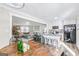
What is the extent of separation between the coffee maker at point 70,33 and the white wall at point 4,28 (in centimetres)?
72

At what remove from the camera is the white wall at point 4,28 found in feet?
4.53

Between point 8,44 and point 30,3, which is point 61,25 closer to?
point 30,3

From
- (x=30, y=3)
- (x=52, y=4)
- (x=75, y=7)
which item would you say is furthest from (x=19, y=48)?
(x=75, y=7)

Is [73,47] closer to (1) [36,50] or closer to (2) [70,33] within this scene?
(2) [70,33]

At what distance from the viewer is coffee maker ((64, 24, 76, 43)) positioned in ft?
4.63

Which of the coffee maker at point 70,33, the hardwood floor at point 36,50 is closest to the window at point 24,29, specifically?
the hardwood floor at point 36,50

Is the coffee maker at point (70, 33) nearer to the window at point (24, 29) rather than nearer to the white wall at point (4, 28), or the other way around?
the window at point (24, 29)

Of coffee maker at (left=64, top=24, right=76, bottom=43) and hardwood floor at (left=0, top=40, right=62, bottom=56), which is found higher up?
coffee maker at (left=64, top=24, right=76, bottom=43)

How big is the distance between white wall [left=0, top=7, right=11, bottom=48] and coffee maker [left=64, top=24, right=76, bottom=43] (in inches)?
28.2

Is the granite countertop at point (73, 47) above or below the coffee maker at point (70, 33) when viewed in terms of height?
below

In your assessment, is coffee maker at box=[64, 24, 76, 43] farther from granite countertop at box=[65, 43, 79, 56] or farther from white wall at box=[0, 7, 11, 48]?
white wall at box=[0, 7, 11, 48]

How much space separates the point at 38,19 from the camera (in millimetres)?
1449

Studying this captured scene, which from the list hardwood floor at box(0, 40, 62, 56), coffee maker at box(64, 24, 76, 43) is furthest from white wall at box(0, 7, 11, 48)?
coffee maker at box(64, 24, 76, 43)

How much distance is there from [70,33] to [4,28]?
32.8 inches
